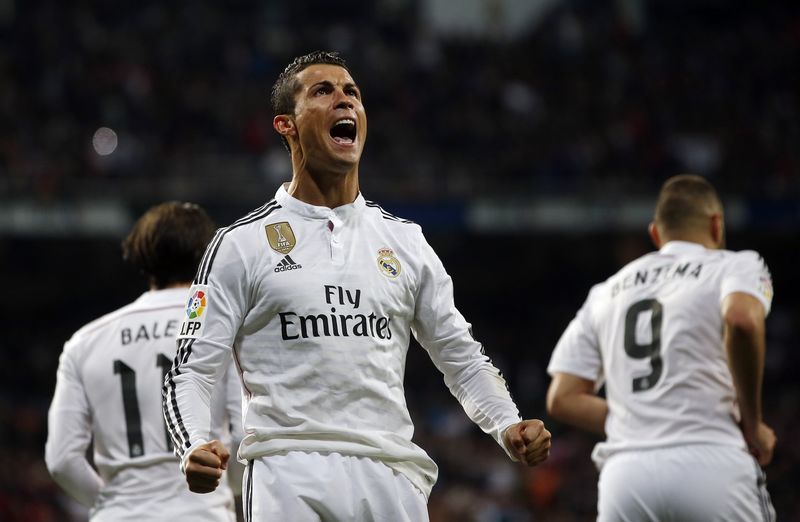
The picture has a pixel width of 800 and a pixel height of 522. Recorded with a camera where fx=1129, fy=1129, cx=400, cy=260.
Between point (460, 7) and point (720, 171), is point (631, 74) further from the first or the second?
point (460, 7)

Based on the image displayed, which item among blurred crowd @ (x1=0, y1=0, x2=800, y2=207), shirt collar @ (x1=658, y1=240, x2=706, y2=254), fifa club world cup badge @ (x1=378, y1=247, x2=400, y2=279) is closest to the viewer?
fifa club world cup badge @ (x1=378, y1=247, x2=400, y2=279)

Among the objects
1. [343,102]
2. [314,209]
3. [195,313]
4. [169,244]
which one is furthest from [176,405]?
[169,244]

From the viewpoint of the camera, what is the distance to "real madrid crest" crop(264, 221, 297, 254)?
322 cm

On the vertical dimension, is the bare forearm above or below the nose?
below

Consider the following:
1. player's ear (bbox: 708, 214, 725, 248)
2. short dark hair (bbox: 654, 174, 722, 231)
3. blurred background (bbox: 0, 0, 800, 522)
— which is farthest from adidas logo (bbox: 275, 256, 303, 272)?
blurred background (bbox: 0, 0, 800, 522)

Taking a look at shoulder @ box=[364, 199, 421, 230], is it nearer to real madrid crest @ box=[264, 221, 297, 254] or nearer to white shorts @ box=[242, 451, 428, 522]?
real madrid crest @ box=[264, 221, 297, 254]

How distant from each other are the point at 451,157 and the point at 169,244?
1303 cm

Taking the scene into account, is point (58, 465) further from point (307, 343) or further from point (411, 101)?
point (411, 101)

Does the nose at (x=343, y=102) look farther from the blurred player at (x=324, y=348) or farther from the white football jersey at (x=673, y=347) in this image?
the white football jersey at (x=673, y=347)

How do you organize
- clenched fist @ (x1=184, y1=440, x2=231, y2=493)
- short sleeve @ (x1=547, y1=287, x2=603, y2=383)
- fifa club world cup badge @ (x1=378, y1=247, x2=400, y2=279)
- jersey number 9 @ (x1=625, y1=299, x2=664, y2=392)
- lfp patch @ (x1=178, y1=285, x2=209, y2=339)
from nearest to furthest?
1. clenched fist @ (x1=184, y1=440, x2=231, y2=493)
2. lfp patch @ (x1=178, y1=285, x2=209, y2=339)
3. fifa club world cup badge @ (x1=378, y1=247, x2=400, y2=279)
4. jersey number 9 @ (x1=625, y1=299, x2=664, y2=392)
5. short sleeve @ (x1=547, y1=287, x2=603, y2=383)

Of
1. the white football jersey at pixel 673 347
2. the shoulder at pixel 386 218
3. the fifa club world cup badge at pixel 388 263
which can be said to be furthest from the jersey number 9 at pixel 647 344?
the fifa club world cup badge at pixel 388 263

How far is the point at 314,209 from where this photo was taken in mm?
3348

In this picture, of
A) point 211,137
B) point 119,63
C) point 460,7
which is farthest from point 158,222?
point 460,7

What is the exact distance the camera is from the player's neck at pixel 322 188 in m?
3.40
